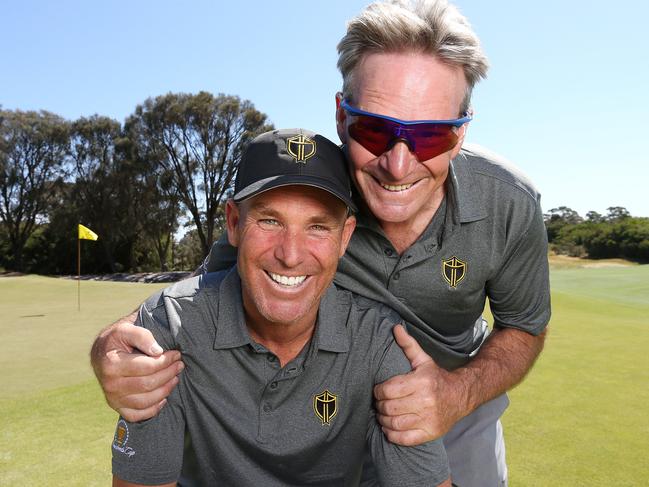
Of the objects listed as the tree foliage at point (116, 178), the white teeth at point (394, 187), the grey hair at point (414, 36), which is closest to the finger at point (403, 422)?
the white teeth at point (394, 187)

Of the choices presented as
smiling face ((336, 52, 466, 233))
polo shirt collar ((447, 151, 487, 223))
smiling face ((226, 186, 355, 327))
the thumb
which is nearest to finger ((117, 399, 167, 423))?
smiling face ((226, 186, 355, 327))

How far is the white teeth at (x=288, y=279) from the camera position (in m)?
1.92

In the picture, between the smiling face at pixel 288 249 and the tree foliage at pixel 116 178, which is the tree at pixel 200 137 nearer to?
the tree foliage at pixel 116 178

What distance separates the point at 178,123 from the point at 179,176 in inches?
123

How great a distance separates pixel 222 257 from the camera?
2418 mm

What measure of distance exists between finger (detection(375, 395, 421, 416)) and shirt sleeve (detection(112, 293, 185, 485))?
25.6 inches

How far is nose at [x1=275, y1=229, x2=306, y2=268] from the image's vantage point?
6.19ft

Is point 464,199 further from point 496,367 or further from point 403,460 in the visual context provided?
point 403,460

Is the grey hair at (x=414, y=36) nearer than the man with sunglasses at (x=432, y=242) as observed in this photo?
No

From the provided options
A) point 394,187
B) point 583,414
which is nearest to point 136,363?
point 394,187

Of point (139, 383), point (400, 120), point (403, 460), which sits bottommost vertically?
point (403, 460)

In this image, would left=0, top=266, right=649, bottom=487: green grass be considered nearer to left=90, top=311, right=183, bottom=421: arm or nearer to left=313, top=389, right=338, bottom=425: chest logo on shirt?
left=90, top=311, right=183, bottom=421: arm

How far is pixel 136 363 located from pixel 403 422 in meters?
0.83

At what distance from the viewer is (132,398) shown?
1828 millimetres
